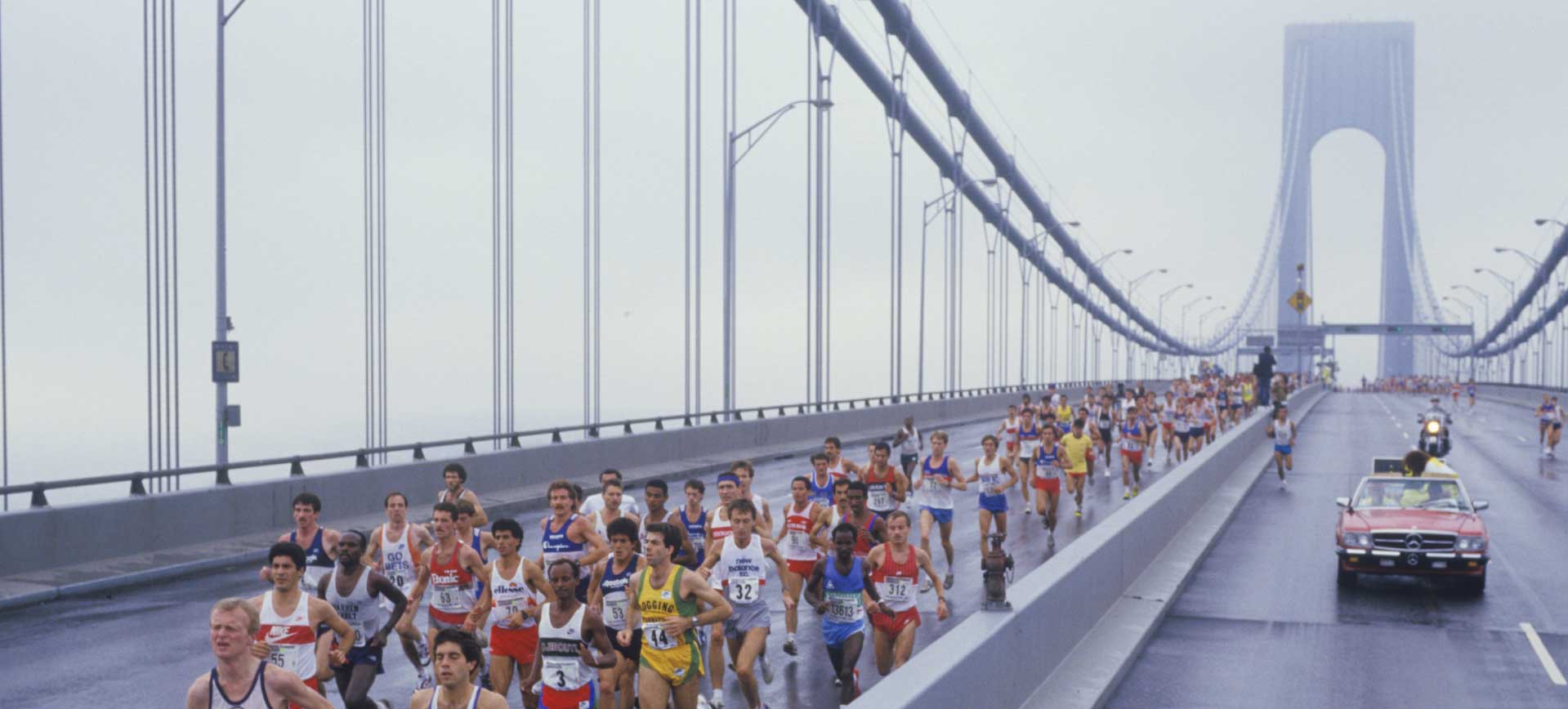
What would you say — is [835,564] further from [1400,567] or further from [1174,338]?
[1174,338]

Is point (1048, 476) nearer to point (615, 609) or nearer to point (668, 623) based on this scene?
point (615, 609)

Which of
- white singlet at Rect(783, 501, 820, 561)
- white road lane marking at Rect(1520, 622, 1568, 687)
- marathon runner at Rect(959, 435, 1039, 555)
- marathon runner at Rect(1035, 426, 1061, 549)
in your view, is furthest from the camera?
marathon runner at Rect(1035, 426, 1061, 549)

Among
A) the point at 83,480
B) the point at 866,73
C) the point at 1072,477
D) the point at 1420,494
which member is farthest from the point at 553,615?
the point at 866,73

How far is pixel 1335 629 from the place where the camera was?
13953 millimetres

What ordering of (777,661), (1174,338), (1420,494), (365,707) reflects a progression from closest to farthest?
1. (365,707)
2. (777,661)
3. (1420,494)
4. (1174,338)

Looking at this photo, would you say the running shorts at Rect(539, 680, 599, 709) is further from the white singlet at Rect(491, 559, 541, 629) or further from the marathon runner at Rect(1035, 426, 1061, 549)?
the marathon runner at Rect(1035, 426, 1061, 549)

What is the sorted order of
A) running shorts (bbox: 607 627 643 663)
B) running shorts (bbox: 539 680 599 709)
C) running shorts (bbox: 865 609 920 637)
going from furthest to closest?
1. running shorts (bbox: 865 609 920 637)
2. running shorts (bbox: 607 627 643 663)
3. running shorts (bbox: 539 680 599 709)

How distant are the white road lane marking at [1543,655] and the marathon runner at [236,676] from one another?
9.45 meters

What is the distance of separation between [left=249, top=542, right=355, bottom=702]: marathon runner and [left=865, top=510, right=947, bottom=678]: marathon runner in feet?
12.9

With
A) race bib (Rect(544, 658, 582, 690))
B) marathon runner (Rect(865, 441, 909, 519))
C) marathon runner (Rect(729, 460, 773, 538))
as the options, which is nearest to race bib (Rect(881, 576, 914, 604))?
marathon runner (Rect(729, 460, 773, 538))

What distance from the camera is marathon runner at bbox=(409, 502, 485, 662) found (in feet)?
33.8

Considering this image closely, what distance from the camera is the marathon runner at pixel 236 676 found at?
20.0 feet

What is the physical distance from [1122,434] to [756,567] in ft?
61.5

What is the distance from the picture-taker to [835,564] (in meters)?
10.5
